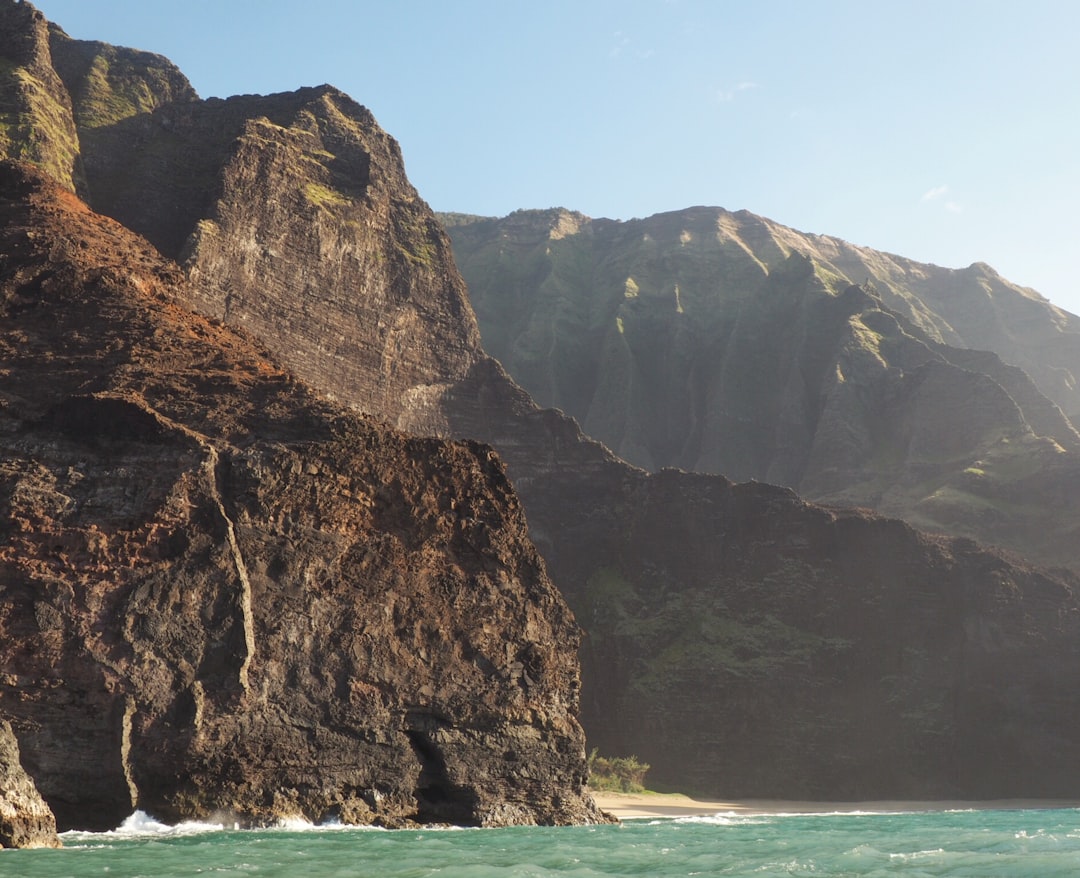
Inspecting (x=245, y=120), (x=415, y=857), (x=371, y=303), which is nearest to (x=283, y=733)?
(x=415, y=857)

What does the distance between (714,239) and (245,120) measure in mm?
100075

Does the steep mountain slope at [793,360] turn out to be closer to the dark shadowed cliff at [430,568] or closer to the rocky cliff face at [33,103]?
the dark shadowed cliff at [430,568]

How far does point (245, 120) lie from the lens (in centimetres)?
7738

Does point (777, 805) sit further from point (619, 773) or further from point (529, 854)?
point (529, 854)

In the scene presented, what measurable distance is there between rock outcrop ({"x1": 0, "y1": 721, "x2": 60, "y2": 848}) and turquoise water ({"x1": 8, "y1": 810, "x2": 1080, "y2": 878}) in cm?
64

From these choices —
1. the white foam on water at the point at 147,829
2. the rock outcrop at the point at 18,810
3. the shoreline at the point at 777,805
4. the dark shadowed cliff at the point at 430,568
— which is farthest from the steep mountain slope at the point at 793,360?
the rock outcrop at the point at 18,810

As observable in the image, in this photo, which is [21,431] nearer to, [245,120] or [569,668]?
[569,668]

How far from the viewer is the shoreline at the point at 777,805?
56.5 m

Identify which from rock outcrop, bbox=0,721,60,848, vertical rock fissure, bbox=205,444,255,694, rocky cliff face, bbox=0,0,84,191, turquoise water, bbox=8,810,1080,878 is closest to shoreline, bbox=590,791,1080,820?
turquoise water, bbox=8,810,1080,878

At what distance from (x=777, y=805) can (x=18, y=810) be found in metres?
50.6

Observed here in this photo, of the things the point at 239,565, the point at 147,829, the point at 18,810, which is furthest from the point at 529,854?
the point at 239,565

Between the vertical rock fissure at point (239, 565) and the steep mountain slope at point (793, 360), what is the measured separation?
70295mm

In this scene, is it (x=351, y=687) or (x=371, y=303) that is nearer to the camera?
(x=351, y=687)

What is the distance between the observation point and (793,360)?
129875 mm
